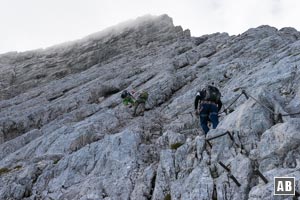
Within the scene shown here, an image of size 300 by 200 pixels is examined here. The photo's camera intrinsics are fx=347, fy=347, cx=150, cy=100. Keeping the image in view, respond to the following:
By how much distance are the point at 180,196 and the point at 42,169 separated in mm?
12740

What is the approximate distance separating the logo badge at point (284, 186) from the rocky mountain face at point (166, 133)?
A: 0.35m

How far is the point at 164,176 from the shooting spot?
18.7 metres

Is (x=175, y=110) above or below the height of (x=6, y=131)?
above

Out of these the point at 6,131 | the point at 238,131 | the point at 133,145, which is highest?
the point at 238,131

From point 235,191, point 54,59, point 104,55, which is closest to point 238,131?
point 235,191

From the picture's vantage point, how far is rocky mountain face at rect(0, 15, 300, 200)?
16.2 meters

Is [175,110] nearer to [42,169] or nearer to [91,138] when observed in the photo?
[91,138]

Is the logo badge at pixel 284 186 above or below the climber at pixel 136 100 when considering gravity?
above

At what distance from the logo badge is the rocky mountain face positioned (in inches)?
13.8

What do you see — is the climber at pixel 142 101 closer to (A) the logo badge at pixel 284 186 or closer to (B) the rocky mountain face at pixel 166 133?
(B) the rocky mountain face at pixel 166 133

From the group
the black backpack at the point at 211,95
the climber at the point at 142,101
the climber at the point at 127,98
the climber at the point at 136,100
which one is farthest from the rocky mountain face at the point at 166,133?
the black backpack at the point at 211,95

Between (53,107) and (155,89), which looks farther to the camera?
(53,107)

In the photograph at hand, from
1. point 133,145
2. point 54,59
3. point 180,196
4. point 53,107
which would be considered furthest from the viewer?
point 54,59

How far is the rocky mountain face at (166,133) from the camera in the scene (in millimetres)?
16203
